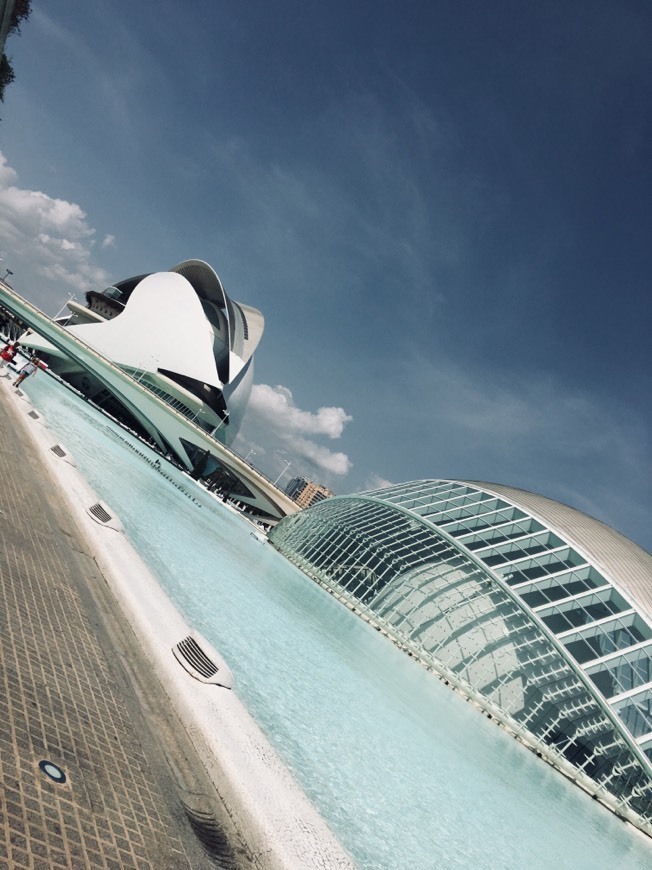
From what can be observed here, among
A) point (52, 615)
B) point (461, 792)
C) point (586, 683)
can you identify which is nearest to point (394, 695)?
point (461, 792)

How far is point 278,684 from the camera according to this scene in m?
9.09

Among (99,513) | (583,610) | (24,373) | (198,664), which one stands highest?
(583,610)

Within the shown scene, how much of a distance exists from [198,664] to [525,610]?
19.0 m

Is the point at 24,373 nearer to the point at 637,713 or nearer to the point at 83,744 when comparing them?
the point at 83,744

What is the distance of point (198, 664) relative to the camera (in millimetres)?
6082

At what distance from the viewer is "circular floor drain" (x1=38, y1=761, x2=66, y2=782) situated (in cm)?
328

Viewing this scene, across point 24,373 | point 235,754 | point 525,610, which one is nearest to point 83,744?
point 235,754

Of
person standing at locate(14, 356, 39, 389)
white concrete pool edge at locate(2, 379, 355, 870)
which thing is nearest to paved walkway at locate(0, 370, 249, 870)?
white concrete pool edge at locate(2, 379, 355, 870)

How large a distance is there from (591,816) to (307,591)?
13414mm

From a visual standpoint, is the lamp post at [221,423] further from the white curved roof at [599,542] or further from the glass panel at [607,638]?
the glass panel at [607,638]

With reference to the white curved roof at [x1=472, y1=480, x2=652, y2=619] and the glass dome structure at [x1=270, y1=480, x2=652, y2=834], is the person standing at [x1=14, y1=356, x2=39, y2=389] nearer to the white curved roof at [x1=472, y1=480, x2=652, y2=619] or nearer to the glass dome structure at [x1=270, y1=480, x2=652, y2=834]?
the glass dome structure at [x1=270, y1=480, x2=652, y2=834]

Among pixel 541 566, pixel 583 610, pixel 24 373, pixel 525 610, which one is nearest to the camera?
pixel 525 610

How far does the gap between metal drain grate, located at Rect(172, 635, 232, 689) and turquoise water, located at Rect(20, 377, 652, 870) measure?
1438mm

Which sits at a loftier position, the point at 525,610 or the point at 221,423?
the point at 525,610
